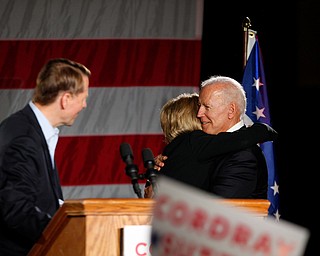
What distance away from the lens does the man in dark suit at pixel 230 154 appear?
102 inches

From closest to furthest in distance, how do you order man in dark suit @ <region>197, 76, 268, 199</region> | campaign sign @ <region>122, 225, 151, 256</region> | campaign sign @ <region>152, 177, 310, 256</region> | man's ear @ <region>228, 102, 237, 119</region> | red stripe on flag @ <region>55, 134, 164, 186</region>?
campaign sign @ <region>152, 177, 310, 256</region> → campaign sign @ <region>122, 225, 151, 256</region> → man in dark suit @ <region>197, 76, 268, 199</region> → man's ear @ <region>228, 102, 237, 119</region> → red stripe on flag @ <region>55, 134, 164, 186</region>

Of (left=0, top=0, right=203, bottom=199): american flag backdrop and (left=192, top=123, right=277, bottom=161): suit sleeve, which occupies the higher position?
(left=0, top=0, right=203, bottom=199): american flag backdrop

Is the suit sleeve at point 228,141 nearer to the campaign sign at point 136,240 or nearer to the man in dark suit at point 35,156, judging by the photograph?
the man in dark suit at point 35,156

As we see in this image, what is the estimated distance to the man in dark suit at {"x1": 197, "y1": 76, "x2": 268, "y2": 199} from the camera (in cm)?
259

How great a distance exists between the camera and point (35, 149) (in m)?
2.13

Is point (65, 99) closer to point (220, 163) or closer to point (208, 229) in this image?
point (220, 163)

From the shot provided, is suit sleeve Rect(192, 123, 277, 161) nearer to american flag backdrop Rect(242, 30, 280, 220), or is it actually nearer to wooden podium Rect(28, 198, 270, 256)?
wooden podium Rect(28, 198, 270, 256)

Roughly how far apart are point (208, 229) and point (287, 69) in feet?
12.2

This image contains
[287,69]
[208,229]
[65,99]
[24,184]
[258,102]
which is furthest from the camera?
[287,69]

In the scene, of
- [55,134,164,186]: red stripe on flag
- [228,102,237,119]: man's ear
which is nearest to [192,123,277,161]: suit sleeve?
[228,102,237,119]: man's ear

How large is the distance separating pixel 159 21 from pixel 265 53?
636 millimetres

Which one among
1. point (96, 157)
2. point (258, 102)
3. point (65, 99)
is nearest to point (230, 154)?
point (65, 99)

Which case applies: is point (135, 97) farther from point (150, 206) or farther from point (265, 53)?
point (150, 206)

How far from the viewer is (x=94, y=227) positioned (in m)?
2.00
